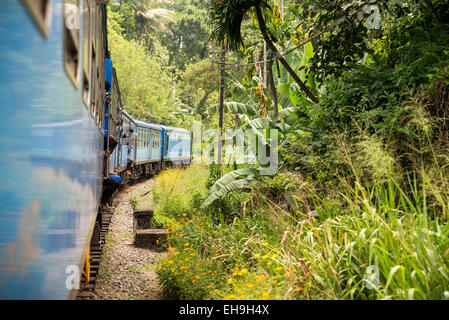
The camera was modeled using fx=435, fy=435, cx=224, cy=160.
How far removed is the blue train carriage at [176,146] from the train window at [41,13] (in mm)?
24395

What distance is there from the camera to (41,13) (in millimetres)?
1424

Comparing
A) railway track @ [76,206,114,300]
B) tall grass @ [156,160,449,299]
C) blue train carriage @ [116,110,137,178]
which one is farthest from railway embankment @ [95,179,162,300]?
blue train carriage @ [116,110,137,178]

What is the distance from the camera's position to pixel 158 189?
13.3 m

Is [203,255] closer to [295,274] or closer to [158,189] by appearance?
[295,274]

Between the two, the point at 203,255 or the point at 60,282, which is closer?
the point at 60,282

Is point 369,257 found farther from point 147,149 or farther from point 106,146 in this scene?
point 147,149

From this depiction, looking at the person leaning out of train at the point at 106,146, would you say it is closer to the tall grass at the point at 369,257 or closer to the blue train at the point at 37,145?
the tall grass at the point at 369,257

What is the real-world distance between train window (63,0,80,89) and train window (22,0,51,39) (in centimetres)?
38

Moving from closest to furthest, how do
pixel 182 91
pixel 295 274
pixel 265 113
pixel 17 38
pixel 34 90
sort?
pixel 17 38, pixel 34 90, pixel 295 274, pixel 265 113, pixel 182 91

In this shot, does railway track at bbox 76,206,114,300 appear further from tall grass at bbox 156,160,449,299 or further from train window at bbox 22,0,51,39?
train window at bbox 22,0,51,39

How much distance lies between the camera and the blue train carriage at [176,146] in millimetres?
26909

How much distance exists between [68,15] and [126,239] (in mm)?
7901
